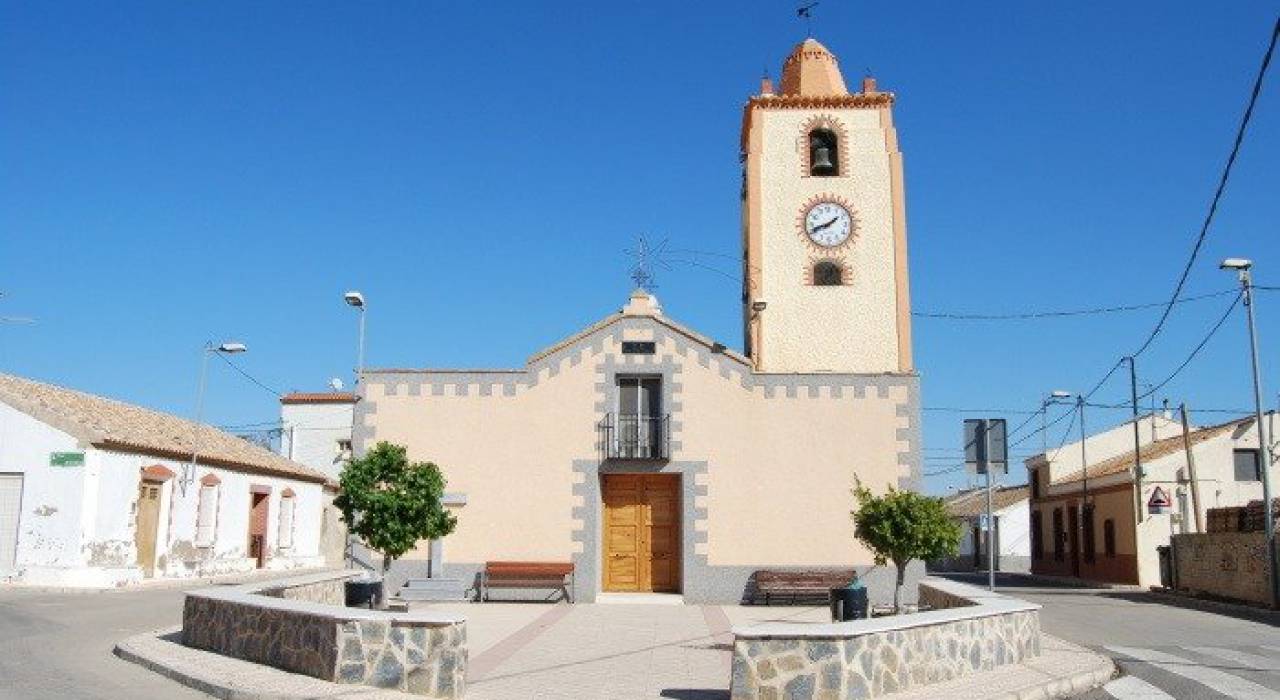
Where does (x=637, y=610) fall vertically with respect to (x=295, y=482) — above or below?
below

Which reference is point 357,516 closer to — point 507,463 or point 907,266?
point 507,463

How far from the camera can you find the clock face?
2820 cm

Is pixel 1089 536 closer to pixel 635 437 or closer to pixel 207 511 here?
pixel 635 437

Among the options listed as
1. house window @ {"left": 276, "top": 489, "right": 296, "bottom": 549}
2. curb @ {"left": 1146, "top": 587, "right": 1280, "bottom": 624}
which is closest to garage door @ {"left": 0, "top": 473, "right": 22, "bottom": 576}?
house window @ {"left": 276, "top": 489, "right": 296, "bottom": 549}

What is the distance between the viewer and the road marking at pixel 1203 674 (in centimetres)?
984

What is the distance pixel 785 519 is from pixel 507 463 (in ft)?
17.5

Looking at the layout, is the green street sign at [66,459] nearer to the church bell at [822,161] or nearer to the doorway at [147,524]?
the doorway at [147,524]

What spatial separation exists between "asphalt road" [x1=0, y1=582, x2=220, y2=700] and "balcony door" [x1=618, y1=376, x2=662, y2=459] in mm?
8333

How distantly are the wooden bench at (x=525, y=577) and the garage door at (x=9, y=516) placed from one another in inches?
456

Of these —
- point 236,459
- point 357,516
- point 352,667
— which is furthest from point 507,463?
point 236,459

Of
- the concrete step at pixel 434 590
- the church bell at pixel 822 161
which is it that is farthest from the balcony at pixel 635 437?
the church bell at pixel 822 161

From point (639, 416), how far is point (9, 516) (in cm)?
1455

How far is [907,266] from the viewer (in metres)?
27.8

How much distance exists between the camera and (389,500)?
15102 millimetres
